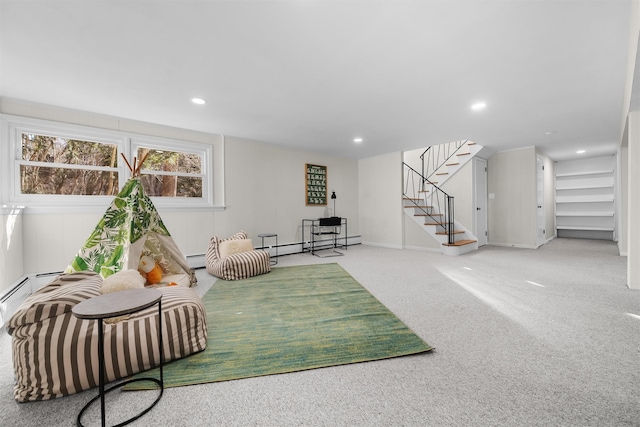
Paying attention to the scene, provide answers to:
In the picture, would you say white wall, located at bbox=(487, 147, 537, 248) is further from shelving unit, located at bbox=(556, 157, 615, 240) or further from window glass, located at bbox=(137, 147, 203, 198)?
window glass, located at bbox=(137, 147, 203, 198)

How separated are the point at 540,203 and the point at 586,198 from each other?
2.50m

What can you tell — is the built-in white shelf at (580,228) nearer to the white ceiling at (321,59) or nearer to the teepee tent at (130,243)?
the white ceiling at (321,59)

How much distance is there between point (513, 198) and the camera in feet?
22.1

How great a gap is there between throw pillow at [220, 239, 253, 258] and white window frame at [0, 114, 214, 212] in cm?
106

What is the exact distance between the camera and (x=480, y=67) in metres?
2.71

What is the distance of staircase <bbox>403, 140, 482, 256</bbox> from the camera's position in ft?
20.5

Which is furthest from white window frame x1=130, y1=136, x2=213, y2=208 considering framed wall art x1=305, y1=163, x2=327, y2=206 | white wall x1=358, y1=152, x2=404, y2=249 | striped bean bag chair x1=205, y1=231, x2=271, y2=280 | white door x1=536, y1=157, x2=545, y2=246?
white door x1=536, y1=157, x2=545, y2=246

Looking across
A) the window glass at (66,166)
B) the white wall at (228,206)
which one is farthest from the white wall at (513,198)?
the window glass at (66,166)

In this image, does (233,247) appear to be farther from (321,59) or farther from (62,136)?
(321,59)

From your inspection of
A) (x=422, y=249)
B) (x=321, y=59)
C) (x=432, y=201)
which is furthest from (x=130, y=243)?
(x=432, y=201)

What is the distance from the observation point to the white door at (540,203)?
665 cm

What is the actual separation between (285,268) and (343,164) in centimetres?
379

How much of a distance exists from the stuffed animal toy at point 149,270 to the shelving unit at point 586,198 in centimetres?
1103

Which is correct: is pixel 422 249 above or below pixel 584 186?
below
